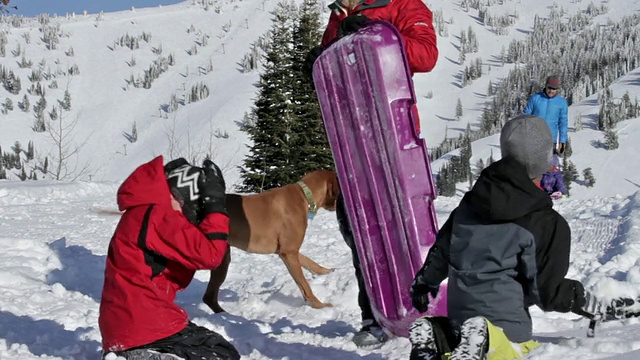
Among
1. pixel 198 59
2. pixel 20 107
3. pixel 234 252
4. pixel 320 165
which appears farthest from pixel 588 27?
pixel 234 252

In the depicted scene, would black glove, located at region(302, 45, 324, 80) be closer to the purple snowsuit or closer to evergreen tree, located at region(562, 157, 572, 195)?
the purple snowsuit

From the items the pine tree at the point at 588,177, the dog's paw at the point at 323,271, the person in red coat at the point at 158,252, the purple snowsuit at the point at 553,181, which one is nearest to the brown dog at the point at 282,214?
the dog's paw at the point at 323,271

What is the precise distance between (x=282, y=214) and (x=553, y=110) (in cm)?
680

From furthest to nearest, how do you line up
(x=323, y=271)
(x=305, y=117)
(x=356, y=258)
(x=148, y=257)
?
(x=305, y=117) < (x=323, y=271) < (x=356, y=258) < (x=148, y=257)

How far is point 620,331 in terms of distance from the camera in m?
3.43

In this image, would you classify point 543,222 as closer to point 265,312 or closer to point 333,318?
point 333,318

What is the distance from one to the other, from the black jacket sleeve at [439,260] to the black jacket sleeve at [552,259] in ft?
1.42

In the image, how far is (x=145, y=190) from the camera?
10.7ft

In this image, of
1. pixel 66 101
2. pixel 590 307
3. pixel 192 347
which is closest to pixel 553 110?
pixel 590 307

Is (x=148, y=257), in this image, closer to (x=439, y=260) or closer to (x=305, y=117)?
(x=439, y=260)

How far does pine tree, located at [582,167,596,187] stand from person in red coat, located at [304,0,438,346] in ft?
168

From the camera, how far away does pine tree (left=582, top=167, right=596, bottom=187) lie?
52125 mm

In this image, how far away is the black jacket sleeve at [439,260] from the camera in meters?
3.31

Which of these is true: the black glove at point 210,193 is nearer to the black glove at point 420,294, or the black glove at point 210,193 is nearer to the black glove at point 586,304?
the black glove at point 420,294
